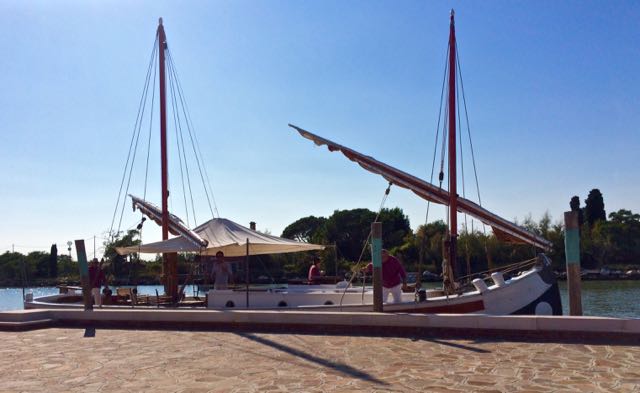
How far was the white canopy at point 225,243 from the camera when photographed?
15711 mm

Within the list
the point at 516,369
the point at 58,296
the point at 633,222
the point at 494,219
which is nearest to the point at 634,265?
the point at 633,222

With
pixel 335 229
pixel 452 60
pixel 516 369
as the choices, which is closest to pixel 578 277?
pixel 516 369

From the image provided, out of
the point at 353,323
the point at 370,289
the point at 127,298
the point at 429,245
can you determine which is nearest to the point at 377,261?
the point at 353,323

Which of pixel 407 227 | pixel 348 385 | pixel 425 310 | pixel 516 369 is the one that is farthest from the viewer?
pixel 407 227

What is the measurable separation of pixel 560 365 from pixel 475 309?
234 inches

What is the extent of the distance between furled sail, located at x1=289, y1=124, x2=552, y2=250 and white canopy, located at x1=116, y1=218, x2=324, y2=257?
10.3 feet

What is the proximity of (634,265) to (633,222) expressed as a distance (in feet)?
23.8

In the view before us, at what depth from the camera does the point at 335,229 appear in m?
78.1

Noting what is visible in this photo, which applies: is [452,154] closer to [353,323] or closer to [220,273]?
[220,273]

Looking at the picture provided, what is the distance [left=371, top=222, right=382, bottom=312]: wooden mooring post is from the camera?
11484 mm

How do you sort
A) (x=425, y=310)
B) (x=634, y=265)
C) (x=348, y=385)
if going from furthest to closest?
(x=634, y=265) → (x=425, y=310) → (x=348, y=385)

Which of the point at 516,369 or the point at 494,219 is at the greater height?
the point at 494,219

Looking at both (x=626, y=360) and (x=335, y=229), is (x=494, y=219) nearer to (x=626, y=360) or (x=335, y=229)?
(x=626, y=360)

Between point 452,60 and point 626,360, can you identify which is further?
point 452,60
